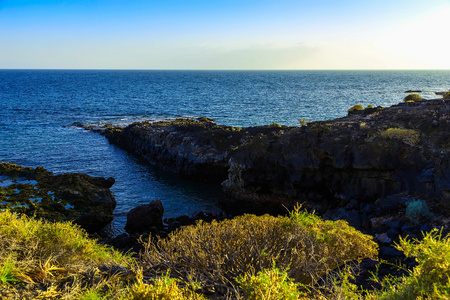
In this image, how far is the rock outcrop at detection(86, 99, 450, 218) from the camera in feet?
64.9

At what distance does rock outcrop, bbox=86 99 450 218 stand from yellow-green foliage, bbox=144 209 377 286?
8725 millimetres

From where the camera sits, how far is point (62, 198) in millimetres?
26047

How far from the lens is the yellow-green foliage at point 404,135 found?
833 inches

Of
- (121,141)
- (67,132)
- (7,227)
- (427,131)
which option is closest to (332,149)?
(427,131)

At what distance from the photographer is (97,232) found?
23062 mm

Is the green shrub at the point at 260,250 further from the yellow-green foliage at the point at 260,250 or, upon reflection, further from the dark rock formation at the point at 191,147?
the dark rock formation at the point at 191,147

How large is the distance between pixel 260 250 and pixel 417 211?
1045 cm

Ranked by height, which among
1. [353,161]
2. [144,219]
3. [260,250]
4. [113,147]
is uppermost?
[260,250]

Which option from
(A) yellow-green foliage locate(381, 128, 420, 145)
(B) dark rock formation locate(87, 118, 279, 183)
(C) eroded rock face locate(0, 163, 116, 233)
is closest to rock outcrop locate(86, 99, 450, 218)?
(A) yellow-green foliage locate(381, 128, 420, 145)

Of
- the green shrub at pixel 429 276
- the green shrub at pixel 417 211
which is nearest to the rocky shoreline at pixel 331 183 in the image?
the green shrub at pixel 417 211

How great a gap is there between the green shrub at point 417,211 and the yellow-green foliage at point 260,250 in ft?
20.2

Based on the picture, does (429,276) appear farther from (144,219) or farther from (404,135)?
(144,219)

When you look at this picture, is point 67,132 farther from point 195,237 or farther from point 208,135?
point 195,237

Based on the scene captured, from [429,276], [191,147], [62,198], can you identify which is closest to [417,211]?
[429,276]
